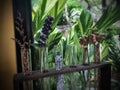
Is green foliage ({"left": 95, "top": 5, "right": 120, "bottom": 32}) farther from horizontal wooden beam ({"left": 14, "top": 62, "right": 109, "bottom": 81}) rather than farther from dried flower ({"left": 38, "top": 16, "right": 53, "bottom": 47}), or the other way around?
dried flower ({"left": 38, "top": 16, "right": 53, "bottom": 47})

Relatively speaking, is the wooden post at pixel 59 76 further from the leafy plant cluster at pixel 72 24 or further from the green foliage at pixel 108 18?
the green foliage at pixel 108 18

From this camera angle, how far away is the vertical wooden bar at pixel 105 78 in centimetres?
194

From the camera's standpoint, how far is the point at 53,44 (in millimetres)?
1959

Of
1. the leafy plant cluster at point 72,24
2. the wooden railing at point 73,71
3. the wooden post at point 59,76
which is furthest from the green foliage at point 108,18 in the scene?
the wooden post at point 59,76

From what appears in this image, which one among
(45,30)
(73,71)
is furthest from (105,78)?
(45,30)

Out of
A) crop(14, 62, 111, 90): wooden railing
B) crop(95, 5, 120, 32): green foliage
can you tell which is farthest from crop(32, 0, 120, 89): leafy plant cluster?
crop(14, 62, 111, 90): wooden railing


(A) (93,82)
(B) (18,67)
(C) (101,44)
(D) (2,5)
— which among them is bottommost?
(A) (93,82)

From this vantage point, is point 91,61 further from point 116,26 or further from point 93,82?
point 116,26

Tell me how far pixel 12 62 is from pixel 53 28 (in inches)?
17.9

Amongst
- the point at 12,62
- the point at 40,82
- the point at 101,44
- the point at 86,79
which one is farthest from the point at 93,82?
the point at 12,62

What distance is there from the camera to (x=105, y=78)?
1962 mm

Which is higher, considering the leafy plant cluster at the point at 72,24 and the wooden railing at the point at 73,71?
the leafy plant cluster at the point at 72,24

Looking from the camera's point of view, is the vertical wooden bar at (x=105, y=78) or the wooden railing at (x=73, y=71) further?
the vertical wooden bar at (x=105, y=78)

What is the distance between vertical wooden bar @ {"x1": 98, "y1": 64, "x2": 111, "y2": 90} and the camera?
194 cm
